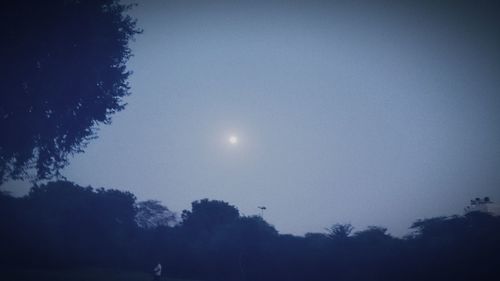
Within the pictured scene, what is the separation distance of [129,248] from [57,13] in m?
39.9

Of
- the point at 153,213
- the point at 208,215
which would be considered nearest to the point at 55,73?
the point at 208,215

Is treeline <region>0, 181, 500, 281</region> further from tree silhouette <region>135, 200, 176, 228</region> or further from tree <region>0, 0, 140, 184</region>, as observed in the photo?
tree silhouette <region>135, 200, 176, 228</region>

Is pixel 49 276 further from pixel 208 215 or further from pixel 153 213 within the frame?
pixel 153 213

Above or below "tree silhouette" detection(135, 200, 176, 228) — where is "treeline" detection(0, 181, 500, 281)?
below

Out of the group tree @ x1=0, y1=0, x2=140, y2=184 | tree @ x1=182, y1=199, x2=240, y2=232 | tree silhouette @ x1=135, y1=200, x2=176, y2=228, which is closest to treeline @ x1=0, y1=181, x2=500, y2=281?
tree @ x1=182, y1=199, x2=240, y2=232

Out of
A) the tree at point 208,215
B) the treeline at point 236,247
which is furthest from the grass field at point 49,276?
the tree at point 208,215

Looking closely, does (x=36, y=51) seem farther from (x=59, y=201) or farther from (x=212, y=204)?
(x=212, y=204)

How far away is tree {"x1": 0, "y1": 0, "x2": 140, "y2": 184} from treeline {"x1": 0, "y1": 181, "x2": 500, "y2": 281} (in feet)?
56.7

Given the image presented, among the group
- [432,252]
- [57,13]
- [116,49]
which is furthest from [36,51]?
[432,252]

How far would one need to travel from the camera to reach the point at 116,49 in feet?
57.3

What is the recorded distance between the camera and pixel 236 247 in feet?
138

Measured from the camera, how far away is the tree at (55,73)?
1438 cm

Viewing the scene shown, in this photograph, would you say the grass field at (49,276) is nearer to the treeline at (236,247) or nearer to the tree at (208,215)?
the treeline at (236,247)

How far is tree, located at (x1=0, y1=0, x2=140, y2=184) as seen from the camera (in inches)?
566
